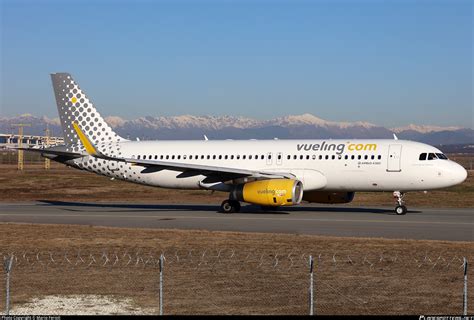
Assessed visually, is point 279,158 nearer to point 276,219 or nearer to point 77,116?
point 276,219

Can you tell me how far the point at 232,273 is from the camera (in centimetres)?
2091

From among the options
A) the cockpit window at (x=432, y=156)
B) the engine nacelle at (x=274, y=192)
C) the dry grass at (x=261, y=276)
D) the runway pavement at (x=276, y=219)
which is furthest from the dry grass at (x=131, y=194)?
the dry grass at (x=261, y=276)

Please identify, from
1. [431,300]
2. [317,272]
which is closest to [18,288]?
[317,272]

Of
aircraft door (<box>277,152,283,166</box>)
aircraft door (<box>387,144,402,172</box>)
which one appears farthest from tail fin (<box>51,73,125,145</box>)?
aircraft door (<box>387,144,402,172</box>)

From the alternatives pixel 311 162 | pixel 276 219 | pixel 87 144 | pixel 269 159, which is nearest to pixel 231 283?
pixel 276 219

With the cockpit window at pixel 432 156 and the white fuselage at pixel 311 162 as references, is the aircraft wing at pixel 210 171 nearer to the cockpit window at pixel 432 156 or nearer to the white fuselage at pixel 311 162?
the white fuselage at pixel 311 162

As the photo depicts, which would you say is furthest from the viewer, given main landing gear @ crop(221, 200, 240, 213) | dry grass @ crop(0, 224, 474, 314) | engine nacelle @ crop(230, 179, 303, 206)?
main landing gear @ crop(221, 200, 240, 213)

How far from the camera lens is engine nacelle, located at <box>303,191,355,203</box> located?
42750 mm

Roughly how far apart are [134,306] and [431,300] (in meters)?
6.73

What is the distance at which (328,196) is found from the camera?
4291 cm

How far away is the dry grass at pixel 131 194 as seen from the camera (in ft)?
172

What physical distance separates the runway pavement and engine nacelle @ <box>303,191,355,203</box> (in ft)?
2.14

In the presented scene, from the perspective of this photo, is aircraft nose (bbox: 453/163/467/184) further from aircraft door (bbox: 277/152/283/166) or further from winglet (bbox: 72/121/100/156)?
winglet (bbox: 72/121/100/156)

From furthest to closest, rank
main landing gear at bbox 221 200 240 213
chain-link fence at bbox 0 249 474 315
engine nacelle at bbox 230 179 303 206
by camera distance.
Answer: main landing gear at bbox 221 200 240 213 → engine nacelle at bbox 230 179 303 206 → chain-link fence at bbox 0 249 474 315
